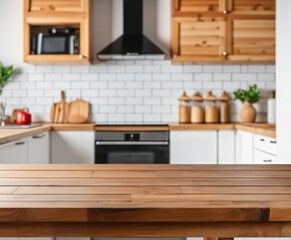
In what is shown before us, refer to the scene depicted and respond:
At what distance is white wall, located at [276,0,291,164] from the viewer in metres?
3.27

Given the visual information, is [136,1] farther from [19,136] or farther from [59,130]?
[19,136]

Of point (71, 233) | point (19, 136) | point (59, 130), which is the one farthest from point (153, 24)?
point (71, 233)

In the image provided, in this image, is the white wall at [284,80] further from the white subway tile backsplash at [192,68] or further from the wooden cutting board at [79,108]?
the wooden cutting board at [79,108]

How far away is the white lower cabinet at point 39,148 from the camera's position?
4.12 metres

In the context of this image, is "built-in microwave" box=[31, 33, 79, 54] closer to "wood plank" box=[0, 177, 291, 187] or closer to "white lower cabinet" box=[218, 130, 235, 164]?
"white lower cabinet" box=[218, 130, 235, 164]

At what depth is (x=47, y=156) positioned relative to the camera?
4734 millimetres

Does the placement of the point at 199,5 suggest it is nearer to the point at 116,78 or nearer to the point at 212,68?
the point at 212,68

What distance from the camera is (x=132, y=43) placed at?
5191 millimetres

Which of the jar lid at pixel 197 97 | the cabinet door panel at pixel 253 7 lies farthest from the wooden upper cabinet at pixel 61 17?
the cabinet door panel at pixel 253 7

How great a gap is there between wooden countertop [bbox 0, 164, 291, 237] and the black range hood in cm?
351

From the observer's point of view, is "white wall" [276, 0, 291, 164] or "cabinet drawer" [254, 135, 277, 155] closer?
"white wall" [276, 0, 291, 164]

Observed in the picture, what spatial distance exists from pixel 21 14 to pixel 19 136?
2.21 meters

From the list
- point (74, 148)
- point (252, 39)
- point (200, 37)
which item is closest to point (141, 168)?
point (74, 148)

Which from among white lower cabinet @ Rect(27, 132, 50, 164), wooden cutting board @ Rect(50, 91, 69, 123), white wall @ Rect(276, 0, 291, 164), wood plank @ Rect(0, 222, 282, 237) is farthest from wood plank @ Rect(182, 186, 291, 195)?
wooden cutting board @ Rect(50, 91, 69, 123)
